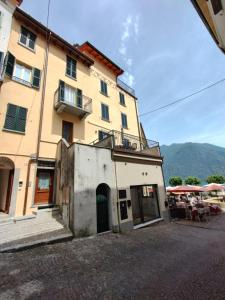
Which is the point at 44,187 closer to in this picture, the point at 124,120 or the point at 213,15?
the point at 124,120

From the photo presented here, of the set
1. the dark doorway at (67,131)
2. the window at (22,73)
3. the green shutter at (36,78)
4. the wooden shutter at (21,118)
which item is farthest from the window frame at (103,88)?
the wooden shutter at (21,118)

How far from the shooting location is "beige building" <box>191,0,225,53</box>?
4.31 metres

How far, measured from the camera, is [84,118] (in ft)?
46.9

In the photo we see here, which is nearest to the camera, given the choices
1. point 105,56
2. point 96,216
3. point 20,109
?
point 96,216

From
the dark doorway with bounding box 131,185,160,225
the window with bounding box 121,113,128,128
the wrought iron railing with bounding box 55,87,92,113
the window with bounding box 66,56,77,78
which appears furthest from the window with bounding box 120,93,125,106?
the dark doorway with bounding box 131,185,160,225

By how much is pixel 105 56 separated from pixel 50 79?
8616 mm

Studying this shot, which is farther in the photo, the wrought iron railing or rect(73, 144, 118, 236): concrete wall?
the wrought iron railing

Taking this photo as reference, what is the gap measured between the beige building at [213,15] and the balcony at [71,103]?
9.51 m

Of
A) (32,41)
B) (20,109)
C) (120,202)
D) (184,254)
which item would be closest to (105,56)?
(32,41)

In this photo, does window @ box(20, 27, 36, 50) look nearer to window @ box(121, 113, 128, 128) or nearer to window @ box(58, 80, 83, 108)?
window @ box(58, 80, 83, 108)

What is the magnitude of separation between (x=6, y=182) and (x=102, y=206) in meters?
6.68

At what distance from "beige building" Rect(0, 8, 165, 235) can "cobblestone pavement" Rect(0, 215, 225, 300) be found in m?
1.93

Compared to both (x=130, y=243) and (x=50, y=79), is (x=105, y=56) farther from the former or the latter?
(x=130, y=243)

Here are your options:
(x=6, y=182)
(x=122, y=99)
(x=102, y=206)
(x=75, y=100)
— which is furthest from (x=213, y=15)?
(x=122, y=99)
